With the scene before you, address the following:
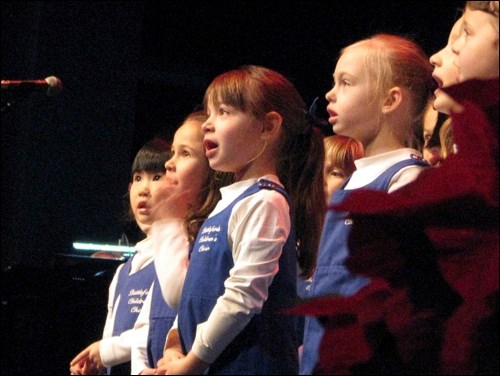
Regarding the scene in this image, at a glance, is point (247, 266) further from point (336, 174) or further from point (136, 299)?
point (336, 174)

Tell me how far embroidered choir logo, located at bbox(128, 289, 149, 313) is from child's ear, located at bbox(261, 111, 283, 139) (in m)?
0.59

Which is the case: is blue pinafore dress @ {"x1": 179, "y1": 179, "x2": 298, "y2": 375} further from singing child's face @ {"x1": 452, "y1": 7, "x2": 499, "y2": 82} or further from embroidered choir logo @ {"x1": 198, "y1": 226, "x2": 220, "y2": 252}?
singing child's face @ {"x1": 452, "y1": 7, "x2": 499, "y2": 82}

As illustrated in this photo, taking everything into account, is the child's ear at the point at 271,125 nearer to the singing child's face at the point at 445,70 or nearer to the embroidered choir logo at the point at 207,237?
the embroidered choir logo at the point at 207,237

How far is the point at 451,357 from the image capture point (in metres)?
0.63

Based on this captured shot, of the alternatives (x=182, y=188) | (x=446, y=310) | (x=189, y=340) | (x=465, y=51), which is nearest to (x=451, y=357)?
(x=446, y=310)

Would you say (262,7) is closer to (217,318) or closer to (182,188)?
(182,188)

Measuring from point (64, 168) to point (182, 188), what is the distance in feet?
7.07

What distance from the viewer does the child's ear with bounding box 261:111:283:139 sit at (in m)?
1.85

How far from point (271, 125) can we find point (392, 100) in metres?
0.31

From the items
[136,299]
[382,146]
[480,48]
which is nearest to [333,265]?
[382,146]

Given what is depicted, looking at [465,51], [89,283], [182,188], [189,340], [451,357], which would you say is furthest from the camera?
[89,283]

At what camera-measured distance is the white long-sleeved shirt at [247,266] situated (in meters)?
1.53

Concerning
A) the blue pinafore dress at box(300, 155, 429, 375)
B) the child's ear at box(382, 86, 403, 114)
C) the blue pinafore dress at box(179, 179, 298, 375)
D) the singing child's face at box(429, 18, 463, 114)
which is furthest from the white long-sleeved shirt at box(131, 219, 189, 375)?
the singing child's face at box(429, 18, 463, 114)

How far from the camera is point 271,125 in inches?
73.2
